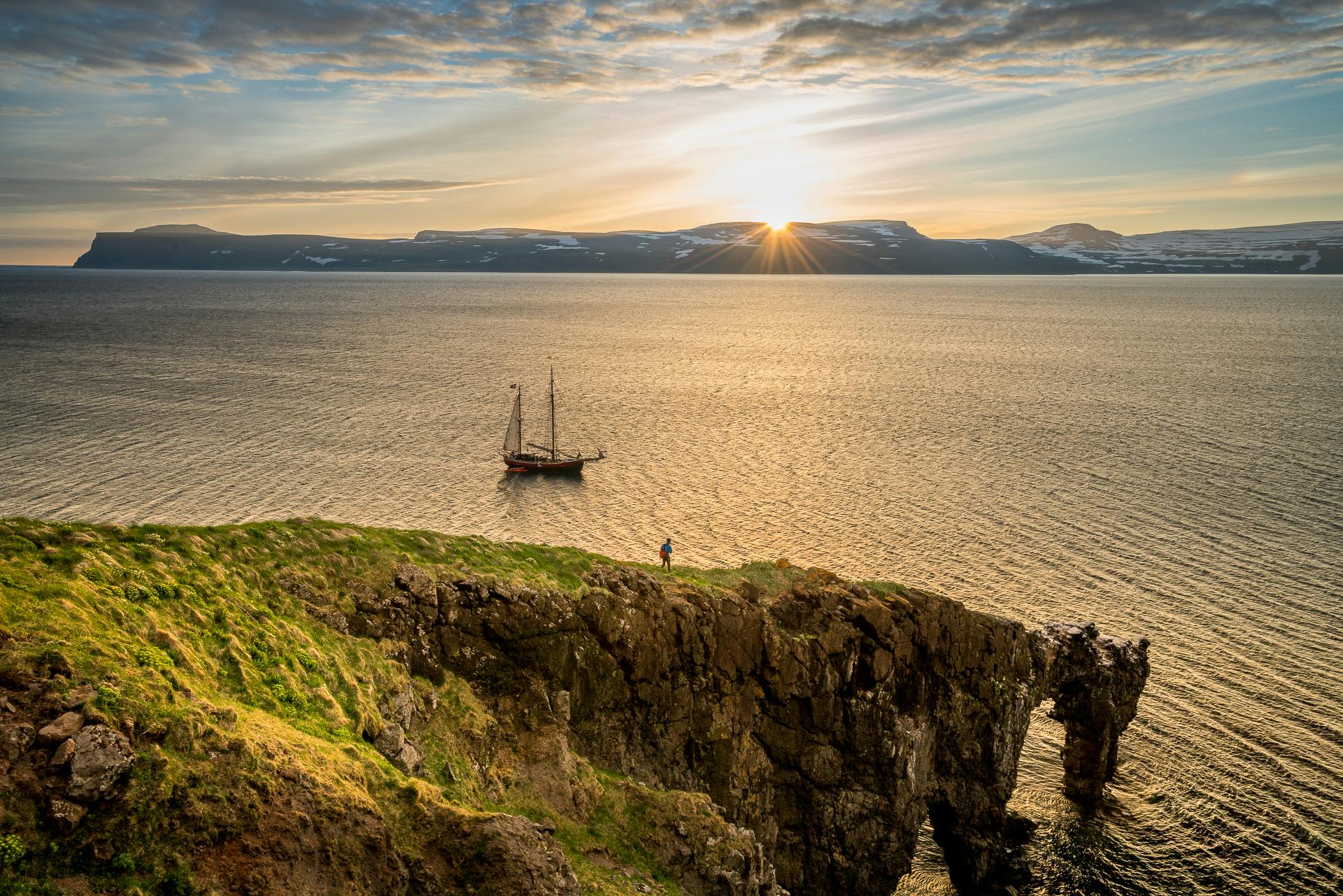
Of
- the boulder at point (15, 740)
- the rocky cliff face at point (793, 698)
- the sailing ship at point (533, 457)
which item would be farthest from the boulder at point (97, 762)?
the sailing ship at point (533, 457)

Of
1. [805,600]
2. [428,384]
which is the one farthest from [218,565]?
[428,384]

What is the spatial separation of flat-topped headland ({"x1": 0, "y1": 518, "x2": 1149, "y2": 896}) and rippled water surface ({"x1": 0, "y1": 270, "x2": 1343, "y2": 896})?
6016 millimetres

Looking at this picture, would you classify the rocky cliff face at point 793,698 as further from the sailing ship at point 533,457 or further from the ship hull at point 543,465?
the sailing ship at point 533,457

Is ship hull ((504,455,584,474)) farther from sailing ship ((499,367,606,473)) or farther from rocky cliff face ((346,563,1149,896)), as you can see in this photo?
rocky cliff face ((346,563,1149,896))

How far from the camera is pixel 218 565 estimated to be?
2238 centimetres

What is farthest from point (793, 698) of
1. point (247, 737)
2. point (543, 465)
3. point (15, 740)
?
point (543, 465)

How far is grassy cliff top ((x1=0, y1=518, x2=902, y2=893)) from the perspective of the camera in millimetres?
14117

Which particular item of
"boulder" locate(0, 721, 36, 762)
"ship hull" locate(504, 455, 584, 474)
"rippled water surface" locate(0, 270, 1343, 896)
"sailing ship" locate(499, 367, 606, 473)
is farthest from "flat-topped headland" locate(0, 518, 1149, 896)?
"sailing ship" locate(499, 367, 606, 473)

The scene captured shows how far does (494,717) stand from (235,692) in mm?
8345

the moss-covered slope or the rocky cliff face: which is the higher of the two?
the moss-covered slope

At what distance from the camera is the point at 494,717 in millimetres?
25031

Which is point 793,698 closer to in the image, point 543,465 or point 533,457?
point 543,465

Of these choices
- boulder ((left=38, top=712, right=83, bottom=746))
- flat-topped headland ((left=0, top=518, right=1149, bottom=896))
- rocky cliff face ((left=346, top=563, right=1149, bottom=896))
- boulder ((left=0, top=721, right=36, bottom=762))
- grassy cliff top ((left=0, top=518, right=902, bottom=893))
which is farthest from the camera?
rocky cliff face ((left=346, top=563, right=1149, bottom=896))

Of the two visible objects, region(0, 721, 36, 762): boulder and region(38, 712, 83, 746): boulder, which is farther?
region(38, 712, 83, 746): boulder
